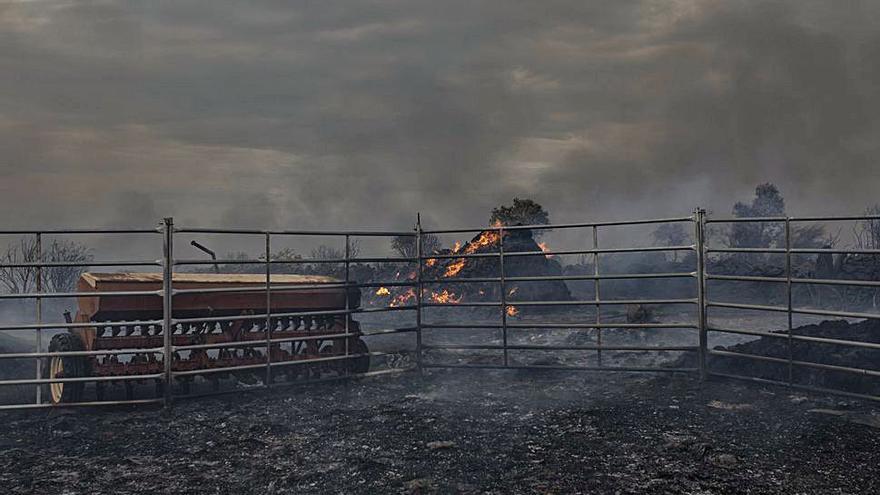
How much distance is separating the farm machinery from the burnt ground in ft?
2.05

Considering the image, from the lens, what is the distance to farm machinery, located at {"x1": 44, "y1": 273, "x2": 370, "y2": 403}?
8.03 metres

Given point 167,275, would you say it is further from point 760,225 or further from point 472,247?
point 760,225

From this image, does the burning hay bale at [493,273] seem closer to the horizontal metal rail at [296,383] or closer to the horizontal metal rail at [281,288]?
the horizontal metal rail at [296,383]

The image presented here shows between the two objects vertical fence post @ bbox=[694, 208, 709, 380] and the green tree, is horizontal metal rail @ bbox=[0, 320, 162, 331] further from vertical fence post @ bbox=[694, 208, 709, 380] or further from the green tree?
the green tree

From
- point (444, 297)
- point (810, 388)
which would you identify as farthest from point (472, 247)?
point (810, 388)

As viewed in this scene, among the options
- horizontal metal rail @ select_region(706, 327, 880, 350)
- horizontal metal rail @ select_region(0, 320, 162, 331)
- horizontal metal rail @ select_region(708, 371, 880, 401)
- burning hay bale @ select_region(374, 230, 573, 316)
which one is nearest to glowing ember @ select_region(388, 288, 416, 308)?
burning hay bale @ select_region(374, 230, 573, 316)

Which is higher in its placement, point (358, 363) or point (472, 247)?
point (472, 247)

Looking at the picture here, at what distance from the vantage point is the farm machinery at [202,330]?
8031mm

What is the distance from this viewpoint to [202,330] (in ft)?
29.4

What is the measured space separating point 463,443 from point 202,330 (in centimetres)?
456

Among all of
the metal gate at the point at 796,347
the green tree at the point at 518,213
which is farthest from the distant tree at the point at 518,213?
the metal gate at the point at 796,347

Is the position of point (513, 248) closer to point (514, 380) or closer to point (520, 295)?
point (520, 295)

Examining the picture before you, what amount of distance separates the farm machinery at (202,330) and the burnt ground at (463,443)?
0.62 m

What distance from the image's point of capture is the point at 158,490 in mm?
5016
